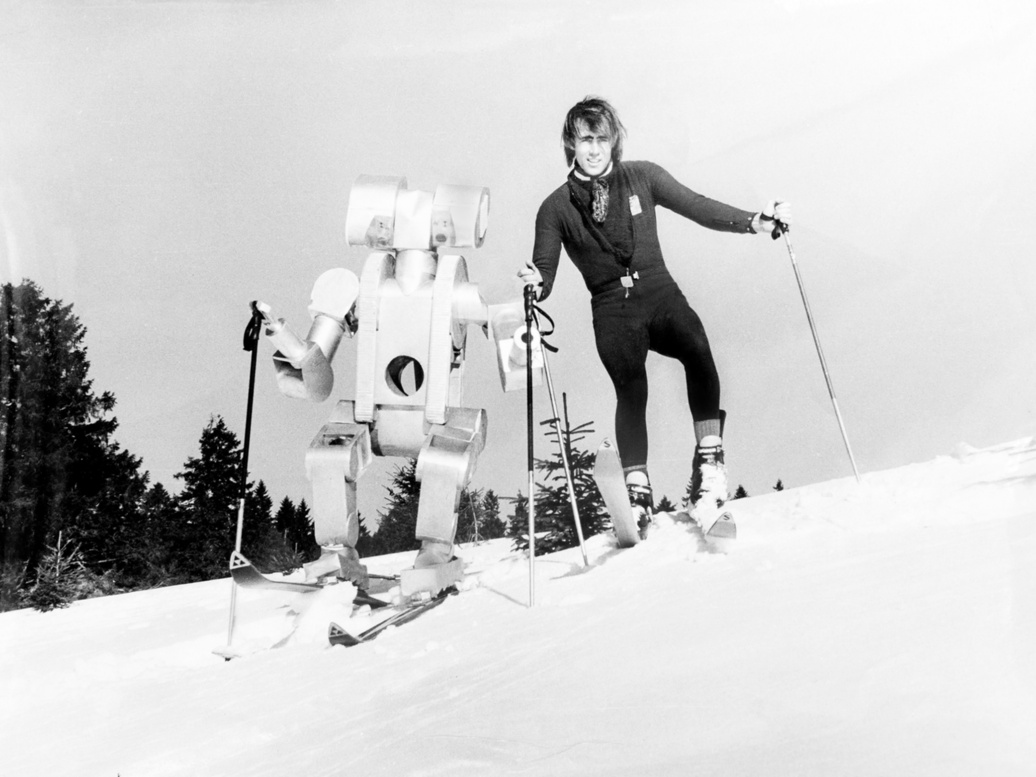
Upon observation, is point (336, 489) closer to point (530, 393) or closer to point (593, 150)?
point (530, 393)

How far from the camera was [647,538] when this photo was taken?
232 centimetres

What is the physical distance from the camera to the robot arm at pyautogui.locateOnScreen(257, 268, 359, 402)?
234cm

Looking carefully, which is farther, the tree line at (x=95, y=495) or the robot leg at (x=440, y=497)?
the tree line at (x=95, y=495)

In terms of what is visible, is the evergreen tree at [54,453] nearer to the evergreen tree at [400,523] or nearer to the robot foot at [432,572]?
the evergreen tree at [400,523]

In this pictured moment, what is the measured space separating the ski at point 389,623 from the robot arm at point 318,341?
66 centimetres

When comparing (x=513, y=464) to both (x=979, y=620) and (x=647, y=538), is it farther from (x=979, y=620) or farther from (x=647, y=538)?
(x=979, y=620)

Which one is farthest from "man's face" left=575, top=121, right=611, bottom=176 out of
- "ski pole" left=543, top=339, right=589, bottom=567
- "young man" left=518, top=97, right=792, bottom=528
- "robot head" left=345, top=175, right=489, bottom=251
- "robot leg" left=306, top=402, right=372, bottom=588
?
"robot leg" left=306, top=402, right=372, bottom=588

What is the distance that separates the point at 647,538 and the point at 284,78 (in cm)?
186

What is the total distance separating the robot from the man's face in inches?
13.0

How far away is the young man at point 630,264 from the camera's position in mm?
2395

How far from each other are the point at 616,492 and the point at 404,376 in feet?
2.39

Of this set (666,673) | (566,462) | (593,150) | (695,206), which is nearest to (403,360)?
(566,462)

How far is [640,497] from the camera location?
7.96ft

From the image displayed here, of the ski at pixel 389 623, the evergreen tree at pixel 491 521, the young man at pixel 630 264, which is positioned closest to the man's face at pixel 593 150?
the young man at pixel 630 264
